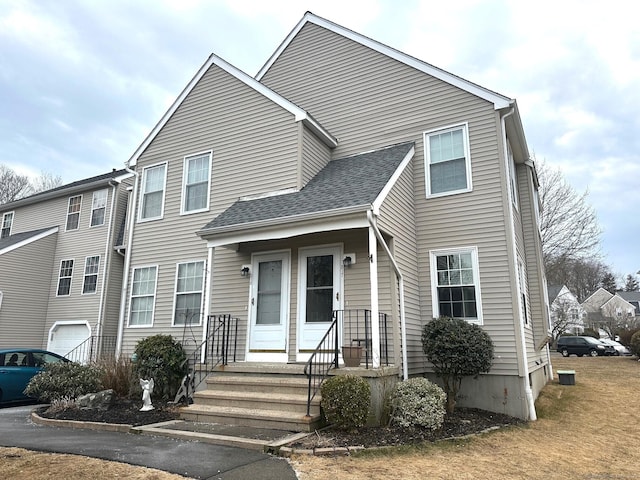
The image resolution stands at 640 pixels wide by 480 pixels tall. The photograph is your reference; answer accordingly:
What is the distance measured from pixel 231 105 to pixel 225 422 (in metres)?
7.98

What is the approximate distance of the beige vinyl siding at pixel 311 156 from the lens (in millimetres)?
10211

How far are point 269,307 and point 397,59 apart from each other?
6975mm

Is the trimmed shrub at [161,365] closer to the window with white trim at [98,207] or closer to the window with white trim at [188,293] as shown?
the window with white trim at [188,293]

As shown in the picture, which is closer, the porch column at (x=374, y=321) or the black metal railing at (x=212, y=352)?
the porch column at (x=374, y=321)

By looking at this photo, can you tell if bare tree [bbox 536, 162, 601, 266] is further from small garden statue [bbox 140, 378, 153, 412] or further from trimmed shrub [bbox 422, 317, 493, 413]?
small garden statue [bbox 140, 378, 153, 412]

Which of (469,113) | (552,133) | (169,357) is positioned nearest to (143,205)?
(169,357)

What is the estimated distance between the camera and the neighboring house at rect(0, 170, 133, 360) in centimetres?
1517

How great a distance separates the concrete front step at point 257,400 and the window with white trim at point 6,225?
16.4 metres

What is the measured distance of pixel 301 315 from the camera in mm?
8984

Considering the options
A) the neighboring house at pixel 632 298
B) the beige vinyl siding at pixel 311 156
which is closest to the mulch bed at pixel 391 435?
the beige vinyl siding at pixel 311 156

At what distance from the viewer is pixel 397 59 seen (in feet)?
36.4

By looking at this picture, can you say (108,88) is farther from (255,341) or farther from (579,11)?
(579,11)

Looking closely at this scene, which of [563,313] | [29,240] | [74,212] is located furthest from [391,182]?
[563,313]

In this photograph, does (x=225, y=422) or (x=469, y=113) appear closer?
(x=225, y=422)
